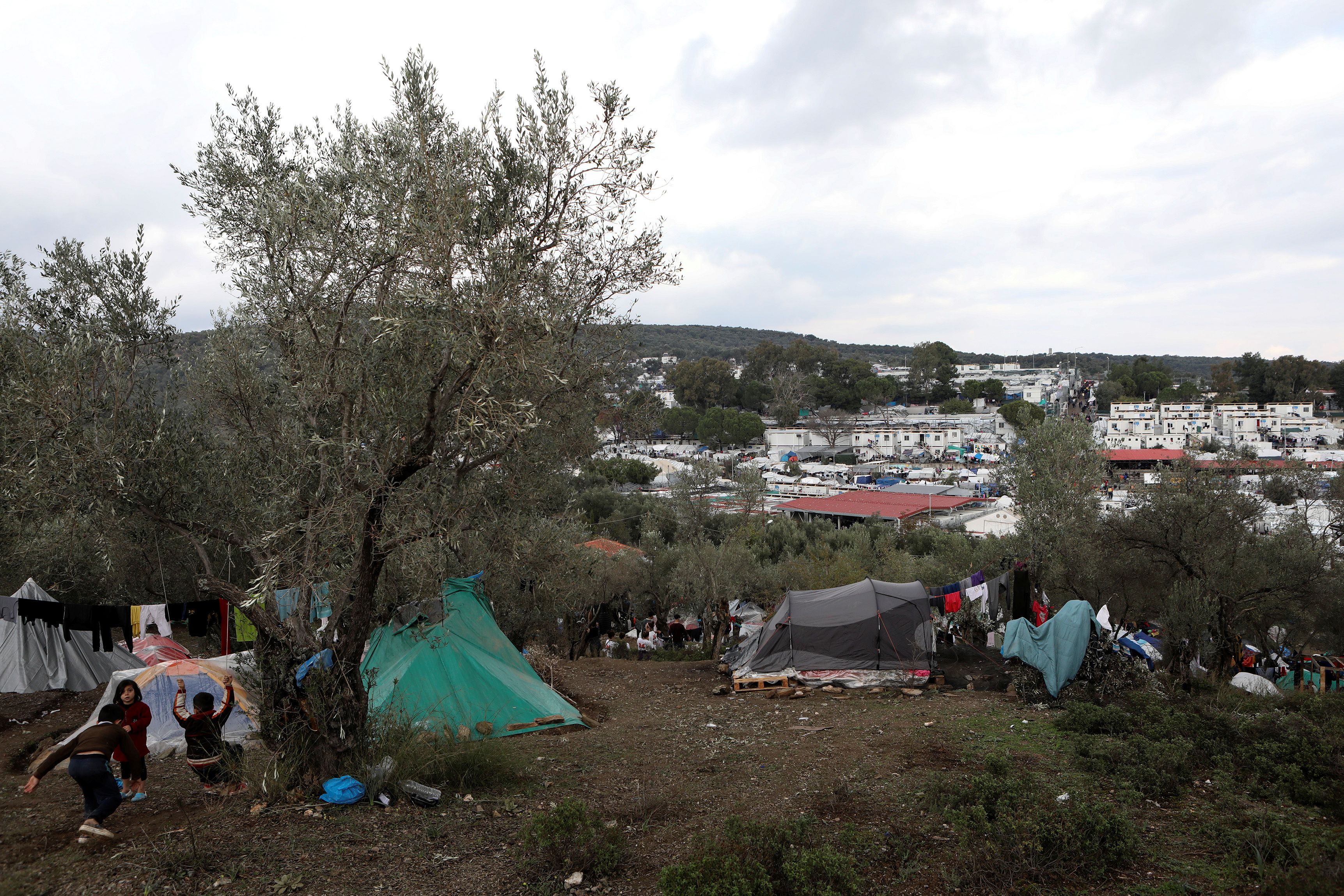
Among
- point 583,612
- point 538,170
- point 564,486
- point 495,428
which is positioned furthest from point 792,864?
point 583,612

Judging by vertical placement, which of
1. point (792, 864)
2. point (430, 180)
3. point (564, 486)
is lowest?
point (792, 864)

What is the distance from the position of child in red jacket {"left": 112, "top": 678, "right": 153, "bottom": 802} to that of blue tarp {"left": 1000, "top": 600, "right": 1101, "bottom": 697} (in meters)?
10.6

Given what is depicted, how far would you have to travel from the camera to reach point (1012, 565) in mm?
15555

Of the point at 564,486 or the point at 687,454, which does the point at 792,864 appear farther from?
the point at 687,454

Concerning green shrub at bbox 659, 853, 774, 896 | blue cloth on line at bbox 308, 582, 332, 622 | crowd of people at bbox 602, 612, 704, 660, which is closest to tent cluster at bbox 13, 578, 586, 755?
blue cloth on line at bbox 308, 582, 332, 622

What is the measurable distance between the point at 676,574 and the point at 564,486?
10.00m

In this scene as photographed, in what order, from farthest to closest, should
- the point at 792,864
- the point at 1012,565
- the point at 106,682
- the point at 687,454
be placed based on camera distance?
the point at 687,454
the point at 1012,565
the point at 106,682
the point at 792,864

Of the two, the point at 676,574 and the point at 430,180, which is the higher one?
the point at 430,180

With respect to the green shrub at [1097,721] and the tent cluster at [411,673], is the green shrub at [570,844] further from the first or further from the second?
the green shrub at [1097,721]

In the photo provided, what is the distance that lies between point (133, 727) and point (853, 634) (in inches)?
399

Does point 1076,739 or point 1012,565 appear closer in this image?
point 1076,739

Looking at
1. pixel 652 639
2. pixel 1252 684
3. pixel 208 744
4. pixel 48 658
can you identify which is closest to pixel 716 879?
pixel 208 744

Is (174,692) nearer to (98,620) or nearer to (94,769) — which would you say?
(98,620)

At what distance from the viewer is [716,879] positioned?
4.58 m
